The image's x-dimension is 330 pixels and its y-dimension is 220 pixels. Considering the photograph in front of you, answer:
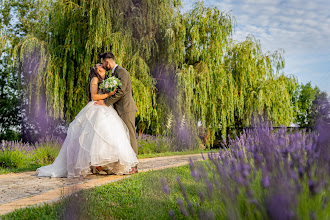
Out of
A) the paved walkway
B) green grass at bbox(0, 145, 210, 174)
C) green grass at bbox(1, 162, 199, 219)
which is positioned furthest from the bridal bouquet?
green grass at bbox(0, 145, 210, 174)

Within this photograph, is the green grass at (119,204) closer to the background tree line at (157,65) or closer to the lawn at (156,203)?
the lawn at (156,203)

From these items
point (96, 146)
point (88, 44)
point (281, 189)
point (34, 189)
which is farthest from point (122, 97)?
point (88, 44)

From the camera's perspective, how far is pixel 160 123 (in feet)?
38.6

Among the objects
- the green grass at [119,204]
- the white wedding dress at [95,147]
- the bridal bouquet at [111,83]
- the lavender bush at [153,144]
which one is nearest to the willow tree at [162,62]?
the lavender bush at [153,144]

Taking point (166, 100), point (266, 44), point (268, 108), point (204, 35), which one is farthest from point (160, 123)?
point (266, 44)

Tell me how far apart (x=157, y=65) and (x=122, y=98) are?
251 inches

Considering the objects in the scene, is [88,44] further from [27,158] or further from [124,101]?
[124,101]

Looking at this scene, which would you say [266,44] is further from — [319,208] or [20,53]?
[319,208]

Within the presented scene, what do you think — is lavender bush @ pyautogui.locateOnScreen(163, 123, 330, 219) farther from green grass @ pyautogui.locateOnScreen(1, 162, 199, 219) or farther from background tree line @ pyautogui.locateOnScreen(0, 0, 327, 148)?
background tree line @ pyautogui.locateOnScreen(0, 0, 327, 148)

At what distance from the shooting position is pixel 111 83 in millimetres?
5117

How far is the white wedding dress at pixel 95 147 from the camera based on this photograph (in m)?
4.88

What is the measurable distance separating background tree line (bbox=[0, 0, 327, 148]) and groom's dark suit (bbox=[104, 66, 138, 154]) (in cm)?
439

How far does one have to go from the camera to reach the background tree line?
9875 millimetres

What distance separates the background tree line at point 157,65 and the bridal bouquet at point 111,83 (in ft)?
15.2
